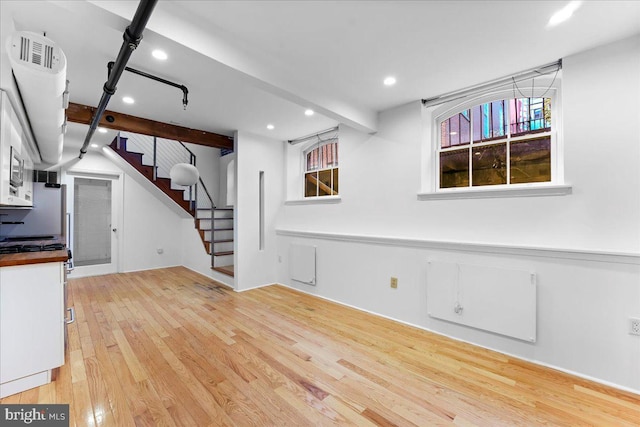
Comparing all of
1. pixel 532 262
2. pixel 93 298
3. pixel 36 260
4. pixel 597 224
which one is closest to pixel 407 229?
pixel 532 262

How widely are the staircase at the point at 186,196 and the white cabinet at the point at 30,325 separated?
2646 millimetres

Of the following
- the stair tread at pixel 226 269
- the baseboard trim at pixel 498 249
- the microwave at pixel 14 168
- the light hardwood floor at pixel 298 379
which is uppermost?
the microwave at pixel 14 168

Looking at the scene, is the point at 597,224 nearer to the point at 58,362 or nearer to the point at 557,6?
the point at 557,6

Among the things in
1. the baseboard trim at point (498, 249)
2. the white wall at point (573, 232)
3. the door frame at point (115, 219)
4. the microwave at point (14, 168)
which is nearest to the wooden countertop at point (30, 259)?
the microwave at point (14, 168)

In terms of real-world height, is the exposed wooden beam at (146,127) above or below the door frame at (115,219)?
above

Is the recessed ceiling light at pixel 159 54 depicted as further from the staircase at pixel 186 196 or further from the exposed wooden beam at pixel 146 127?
the staircase at pixel 186 196

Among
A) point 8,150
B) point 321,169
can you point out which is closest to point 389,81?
point 321,169

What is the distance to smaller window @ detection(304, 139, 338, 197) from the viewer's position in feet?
14.1

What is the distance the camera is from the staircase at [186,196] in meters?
5.24

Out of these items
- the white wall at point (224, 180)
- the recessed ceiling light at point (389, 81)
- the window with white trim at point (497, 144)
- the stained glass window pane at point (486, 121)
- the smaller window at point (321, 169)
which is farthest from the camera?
the white wall at point (224, 180)

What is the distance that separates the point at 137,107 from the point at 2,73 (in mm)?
1768

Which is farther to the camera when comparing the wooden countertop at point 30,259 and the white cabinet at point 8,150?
the wooden countertop at point 30,259

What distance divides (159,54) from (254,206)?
2.69 m

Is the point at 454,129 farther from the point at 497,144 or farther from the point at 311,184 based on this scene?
the point at 311,184
